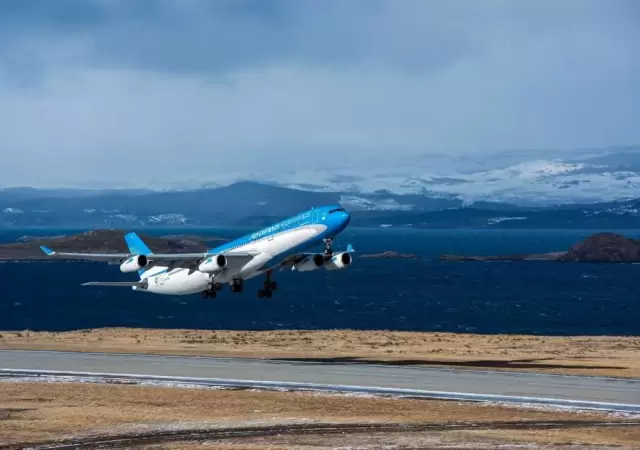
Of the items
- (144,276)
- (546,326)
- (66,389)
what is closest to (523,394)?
(66,389)

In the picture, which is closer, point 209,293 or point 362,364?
point 362,364

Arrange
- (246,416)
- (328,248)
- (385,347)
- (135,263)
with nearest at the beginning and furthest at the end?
1. (246,416)
2. (328,248)
3. (135,263)
4. (385,347)

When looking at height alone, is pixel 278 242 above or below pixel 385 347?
above

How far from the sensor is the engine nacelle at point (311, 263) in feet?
229

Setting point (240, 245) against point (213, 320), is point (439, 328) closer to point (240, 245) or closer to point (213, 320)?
point (213, 320)

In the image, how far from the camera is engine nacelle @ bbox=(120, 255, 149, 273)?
69.2 meters

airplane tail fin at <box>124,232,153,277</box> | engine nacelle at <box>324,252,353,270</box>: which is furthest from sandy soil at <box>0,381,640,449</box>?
airplane tail fin at <box>124,232,153,277</box>

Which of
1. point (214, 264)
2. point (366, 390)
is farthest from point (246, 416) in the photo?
point (214, 264)

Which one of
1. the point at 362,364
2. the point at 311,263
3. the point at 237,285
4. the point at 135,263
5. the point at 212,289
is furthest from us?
the point at 212,289

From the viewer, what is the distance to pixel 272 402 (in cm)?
5019

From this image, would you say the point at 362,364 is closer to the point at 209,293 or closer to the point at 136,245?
the point at 209,293

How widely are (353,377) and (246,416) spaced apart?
1550cm

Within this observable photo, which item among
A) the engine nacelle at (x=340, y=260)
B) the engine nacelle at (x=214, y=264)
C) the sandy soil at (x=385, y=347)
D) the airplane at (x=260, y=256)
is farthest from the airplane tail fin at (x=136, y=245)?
the engine nacelle at (x=340, y=260)

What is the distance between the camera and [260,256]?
2758 inches
